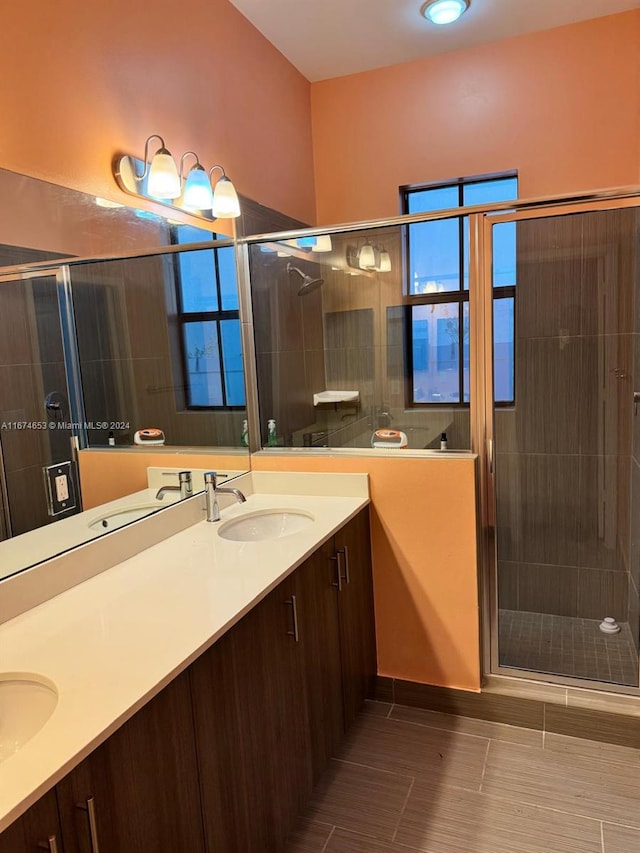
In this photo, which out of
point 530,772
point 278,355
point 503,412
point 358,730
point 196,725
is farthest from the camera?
point 278,355

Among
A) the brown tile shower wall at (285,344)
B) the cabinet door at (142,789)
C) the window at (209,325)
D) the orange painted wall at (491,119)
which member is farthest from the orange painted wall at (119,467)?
the orange painted wall at (491,119)

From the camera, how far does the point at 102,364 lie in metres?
1.86

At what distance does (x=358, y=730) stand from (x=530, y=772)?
629mm

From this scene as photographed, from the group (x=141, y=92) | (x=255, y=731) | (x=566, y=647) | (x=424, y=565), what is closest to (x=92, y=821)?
(x=255, y=731)

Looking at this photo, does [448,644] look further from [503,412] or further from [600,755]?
[503,412]

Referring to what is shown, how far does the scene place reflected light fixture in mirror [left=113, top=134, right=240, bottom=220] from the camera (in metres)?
1.99

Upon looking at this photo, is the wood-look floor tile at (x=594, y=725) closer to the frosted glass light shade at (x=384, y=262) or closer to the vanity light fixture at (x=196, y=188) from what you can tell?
the frosted glass light shade at (x=384, y=262)

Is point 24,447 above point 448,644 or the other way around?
above

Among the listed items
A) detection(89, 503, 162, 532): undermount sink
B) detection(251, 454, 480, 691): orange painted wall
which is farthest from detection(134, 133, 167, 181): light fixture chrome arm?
detection(251, 454, 480, 691): orange painted wall

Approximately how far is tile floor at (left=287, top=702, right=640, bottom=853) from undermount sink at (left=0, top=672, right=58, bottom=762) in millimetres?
1005

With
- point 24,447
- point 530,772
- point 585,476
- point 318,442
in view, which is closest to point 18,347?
point 24,447

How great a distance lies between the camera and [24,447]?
154 centimetres

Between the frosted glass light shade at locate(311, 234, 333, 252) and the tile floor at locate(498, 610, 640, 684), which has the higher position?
the frosted glass light shade at locate(311, 234, 333, 252)

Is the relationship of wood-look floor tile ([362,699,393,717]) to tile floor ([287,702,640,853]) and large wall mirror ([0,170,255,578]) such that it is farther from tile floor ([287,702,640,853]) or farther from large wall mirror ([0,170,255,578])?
large wall mirror ([0,170,255,578])
